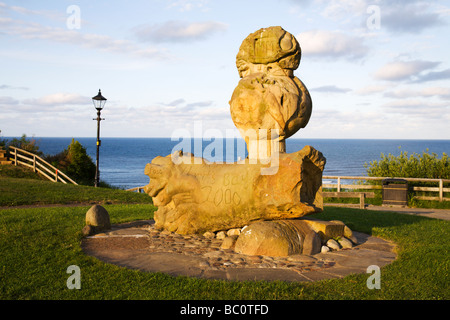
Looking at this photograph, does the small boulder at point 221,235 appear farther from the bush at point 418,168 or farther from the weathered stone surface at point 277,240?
the bush at point 418,168

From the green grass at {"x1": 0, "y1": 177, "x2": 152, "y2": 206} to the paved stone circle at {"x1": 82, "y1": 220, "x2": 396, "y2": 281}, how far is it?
664 centimetres

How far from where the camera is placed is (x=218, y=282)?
4.94 meters

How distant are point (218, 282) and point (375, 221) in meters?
6.54

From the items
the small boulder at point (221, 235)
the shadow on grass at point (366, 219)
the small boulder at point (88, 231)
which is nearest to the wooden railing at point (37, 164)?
the small boulder at point (88, 231)

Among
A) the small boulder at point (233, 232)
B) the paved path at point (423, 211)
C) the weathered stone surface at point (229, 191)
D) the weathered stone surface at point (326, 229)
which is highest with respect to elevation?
the weathered stone surface at point (229, 191)

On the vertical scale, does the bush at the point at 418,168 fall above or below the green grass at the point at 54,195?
above

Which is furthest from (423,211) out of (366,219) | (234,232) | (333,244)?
(234,232)

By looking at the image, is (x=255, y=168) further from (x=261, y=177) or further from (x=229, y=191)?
(x=229, y=191)

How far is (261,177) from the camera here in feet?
21.9

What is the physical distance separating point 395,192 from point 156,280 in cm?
1203

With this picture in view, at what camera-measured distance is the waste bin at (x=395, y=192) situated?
14586 mm

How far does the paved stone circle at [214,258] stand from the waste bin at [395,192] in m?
7.60

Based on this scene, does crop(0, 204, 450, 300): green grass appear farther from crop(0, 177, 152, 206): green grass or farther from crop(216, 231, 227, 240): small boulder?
crop(0, 177, 152, 206): green grass
